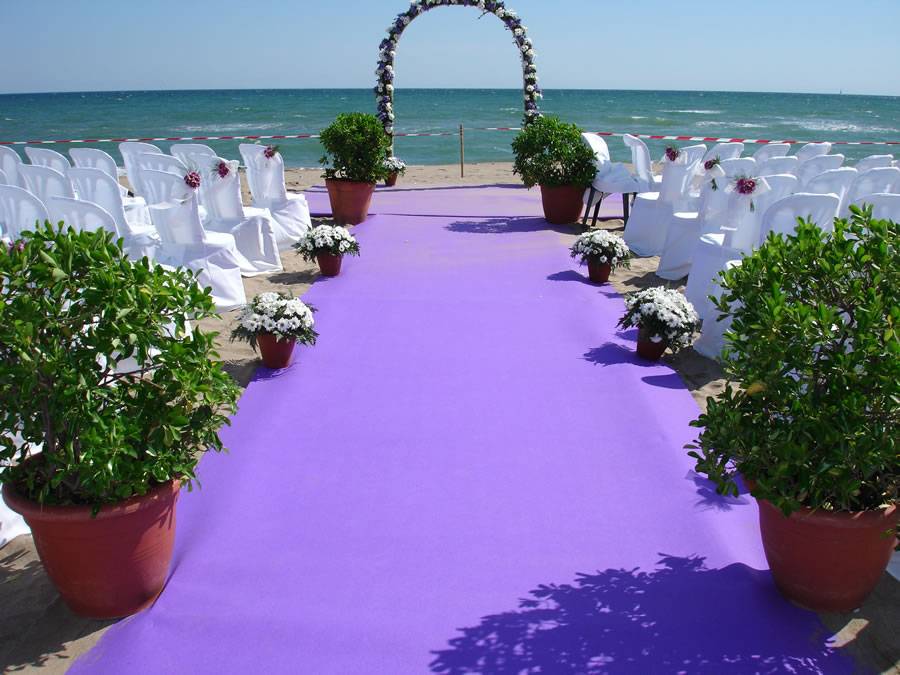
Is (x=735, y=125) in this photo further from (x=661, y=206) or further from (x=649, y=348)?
(x=649, y=348)

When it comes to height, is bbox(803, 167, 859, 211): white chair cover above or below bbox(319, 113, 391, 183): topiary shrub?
below

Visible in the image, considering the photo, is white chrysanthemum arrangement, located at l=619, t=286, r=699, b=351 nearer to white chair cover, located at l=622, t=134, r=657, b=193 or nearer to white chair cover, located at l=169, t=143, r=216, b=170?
white chair cover, located at l=622, t=134, r=657, b=193

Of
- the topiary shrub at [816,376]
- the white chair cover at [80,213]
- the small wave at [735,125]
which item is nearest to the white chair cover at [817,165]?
the topiary shrub at [816,376]

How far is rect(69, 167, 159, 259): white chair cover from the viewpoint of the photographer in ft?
18.6

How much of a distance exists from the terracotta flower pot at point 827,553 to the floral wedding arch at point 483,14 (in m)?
10.3

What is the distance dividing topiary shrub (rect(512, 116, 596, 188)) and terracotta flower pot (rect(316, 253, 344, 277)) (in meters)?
3.13

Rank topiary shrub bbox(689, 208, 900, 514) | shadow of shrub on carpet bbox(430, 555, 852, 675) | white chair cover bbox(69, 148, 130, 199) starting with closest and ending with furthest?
1. topiary shrub bbox(689, 208, 900, 514)
2. shadow of shrub on carpet bbox(430, 555, 852, 675)
3. white chair cover bbox(69, 148, 130, 199)

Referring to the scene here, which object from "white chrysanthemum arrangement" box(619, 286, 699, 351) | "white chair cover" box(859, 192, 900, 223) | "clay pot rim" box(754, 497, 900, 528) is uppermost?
"white chair cover" box(859, 192, 900, 223)

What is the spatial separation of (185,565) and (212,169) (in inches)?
186

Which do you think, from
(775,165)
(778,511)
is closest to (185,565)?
(778,511)

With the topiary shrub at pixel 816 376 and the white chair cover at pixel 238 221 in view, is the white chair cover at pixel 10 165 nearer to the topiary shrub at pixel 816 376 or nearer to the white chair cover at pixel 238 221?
the white chair cover at pixel 238 221

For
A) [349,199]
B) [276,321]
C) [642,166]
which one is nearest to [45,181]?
[276,321]

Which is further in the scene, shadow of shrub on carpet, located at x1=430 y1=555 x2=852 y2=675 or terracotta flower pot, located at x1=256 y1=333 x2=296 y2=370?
terracotta flower pot, located at x1=256 y1=333 x2=296 y2=370

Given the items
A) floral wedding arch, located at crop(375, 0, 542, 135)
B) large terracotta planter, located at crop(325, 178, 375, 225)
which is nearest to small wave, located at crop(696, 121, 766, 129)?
floral wedding arch, located at crop(375, 0, 542, 135)
